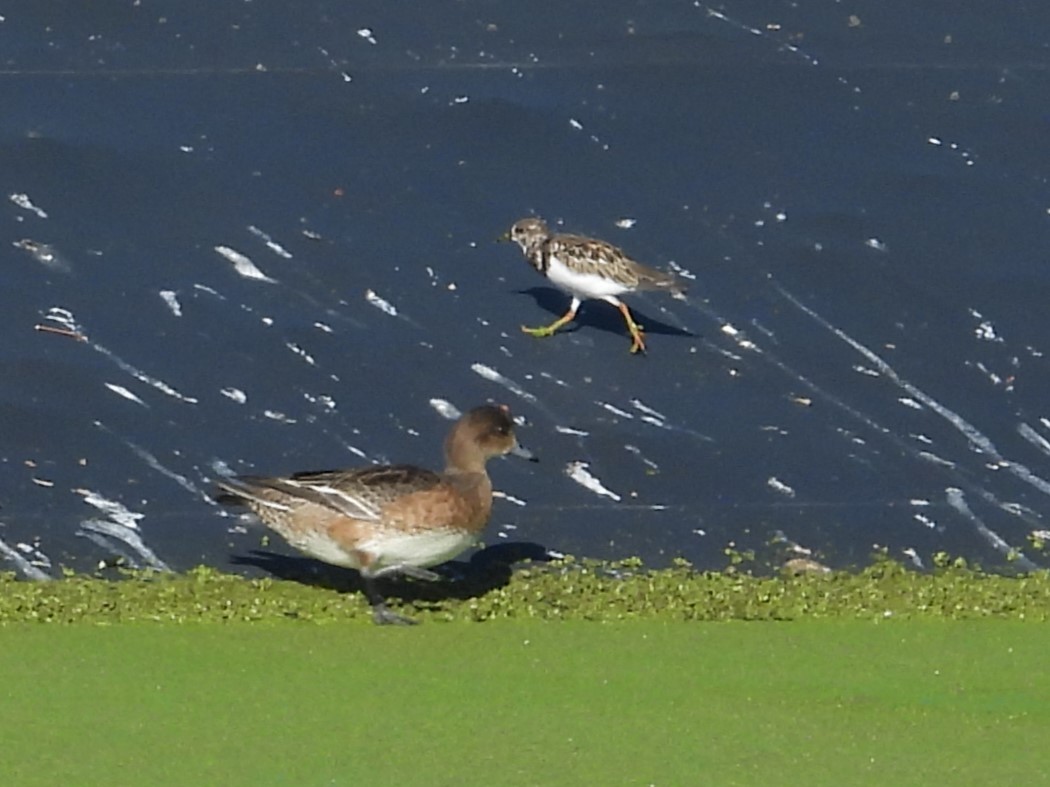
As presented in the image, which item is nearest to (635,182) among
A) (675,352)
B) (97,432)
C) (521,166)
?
(521,166)

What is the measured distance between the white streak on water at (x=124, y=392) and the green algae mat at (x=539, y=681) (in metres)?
1.38

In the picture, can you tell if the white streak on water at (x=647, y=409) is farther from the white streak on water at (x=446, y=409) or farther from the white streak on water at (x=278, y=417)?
the white streak on water at (x=278, y=417)

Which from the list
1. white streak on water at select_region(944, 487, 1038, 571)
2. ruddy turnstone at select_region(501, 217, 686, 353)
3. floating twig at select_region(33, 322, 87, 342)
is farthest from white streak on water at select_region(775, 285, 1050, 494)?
floating twig at select_region(33, 322, 87, 342)

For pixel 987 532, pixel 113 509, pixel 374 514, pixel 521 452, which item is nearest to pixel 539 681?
pixel 374 514

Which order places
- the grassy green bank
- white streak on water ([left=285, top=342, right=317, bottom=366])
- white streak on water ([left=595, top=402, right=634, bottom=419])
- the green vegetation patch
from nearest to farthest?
the grassy green bank
the green vegetation patch
white streak on water ([left=595, top=402, right=634, bottom=419])
white streak on water ([left=285, top=342, right=317, bottom=366])

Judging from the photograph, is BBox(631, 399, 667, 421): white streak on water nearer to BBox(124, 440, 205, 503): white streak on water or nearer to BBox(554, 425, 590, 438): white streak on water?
BBox(554, 425, 590, 438): white streak on water

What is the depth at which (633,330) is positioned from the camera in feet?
29.4

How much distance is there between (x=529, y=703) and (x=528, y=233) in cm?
365

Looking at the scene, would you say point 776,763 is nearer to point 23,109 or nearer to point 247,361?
point 247,361

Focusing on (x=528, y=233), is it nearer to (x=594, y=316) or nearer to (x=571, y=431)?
(x=594, y=316)

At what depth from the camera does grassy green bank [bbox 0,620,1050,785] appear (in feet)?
17.5

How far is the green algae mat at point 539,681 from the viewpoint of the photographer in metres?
5.38

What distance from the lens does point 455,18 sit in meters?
11.0

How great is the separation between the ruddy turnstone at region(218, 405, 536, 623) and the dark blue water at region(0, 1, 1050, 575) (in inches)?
17.6
